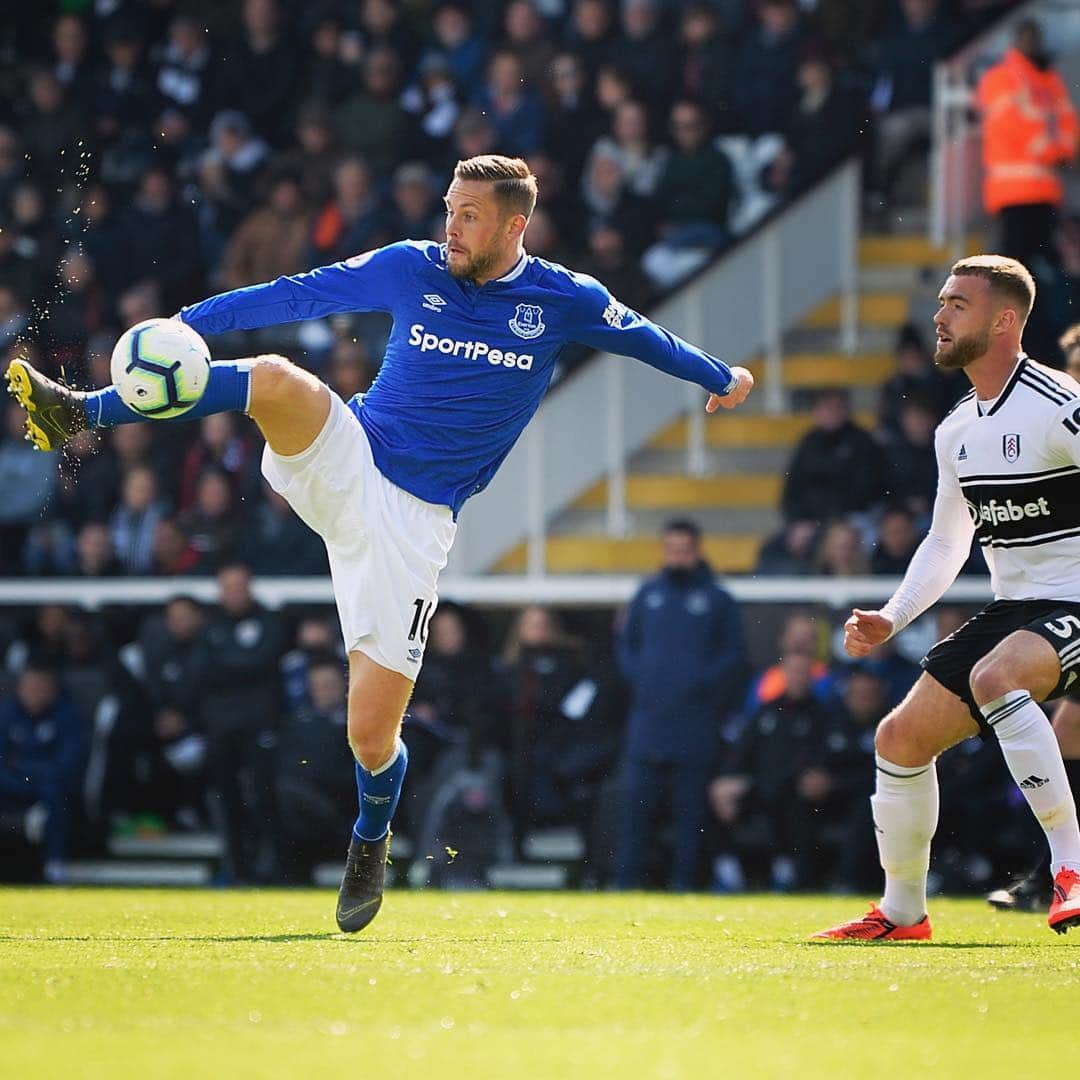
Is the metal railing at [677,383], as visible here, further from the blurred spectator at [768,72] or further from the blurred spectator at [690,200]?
the blurred spectator at [768,72]

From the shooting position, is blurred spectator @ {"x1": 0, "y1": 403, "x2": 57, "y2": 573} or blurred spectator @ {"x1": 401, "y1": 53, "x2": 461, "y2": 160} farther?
blurred spectator @ {"x1": 401, "y1": 53, "x2": 461, "y2": 160}

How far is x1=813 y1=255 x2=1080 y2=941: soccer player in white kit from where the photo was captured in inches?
262

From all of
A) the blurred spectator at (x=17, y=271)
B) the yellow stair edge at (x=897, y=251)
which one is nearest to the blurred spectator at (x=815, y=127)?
the yellow stair edge at (x=897, y=251)

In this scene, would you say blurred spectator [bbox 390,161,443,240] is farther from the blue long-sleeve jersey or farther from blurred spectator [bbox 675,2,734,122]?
the blue long-sleeve jersey

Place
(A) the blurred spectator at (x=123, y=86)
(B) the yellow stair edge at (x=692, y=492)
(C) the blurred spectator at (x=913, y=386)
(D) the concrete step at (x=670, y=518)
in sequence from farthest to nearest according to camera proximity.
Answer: (A) the blurred spectator at (x=123, y=86) → (B) the yellow stair edge at (x=692, y=492) → (D) the concrete step at (x=670, y=518) → (C) the blurred spectator at (x=913, y=386)

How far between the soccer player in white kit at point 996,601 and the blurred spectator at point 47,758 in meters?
6.98

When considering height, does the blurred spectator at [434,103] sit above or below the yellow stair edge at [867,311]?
above

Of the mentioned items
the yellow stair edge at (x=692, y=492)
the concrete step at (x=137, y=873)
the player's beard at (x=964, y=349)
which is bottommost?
the concrete step at (x=137, y=873)

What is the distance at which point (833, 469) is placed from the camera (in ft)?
41.3

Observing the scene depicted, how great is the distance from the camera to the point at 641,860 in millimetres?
11758

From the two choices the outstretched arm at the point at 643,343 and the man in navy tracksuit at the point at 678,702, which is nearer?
the outstretched arm at the point at 643,343

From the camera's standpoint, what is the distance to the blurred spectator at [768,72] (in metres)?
14.4

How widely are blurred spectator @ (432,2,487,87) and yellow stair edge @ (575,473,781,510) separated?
3.50 metres

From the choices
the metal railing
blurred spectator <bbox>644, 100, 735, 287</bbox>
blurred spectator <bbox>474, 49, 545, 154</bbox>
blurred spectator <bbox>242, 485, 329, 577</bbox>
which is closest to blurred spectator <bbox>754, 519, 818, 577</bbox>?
the metal railing
